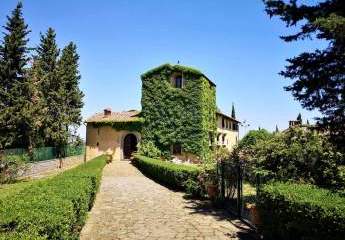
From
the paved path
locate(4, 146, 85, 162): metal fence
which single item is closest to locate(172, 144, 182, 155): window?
locate(4, 146, 85, 162): metal fence

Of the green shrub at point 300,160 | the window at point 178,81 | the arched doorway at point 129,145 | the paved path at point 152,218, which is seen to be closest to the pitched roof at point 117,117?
the arched doorway at point 129,145

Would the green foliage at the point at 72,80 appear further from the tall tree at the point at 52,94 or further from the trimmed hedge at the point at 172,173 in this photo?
the trimmed hedge at the point at 172,173

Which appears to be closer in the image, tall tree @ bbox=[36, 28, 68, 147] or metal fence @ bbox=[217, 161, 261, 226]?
metal fence @ bbox=[217, 161, 261, 226]

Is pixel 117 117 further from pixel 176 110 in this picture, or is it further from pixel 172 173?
pixel 172 173

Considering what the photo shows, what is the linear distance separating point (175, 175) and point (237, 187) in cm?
648

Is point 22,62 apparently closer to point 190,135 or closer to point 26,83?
point 26,83

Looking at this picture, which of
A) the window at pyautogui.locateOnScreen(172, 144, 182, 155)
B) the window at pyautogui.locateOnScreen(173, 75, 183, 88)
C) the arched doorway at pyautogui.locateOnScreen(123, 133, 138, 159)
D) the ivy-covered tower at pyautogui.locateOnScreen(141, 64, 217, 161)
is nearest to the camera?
the ivy-covered tower at pyautogui.locateOnScreen(141, 64, 217, 161)

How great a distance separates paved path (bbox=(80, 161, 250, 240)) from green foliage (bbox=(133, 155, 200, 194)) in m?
0.69

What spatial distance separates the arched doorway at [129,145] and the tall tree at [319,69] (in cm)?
2772

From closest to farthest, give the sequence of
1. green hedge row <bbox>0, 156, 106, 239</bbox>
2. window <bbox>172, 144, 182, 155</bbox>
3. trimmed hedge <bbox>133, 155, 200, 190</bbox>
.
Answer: green hedge row <bbox>0, 156, 106, 239</bbox> → trimmed hedge <bbox>133, 155, 200, 190</bbox> → window <bbox>172, 144, 182, 155</bbox>

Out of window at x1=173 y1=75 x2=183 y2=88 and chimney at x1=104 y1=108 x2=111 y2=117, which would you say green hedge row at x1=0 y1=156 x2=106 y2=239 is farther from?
chimney at x1=104 y1=108 x2=111 y2=117

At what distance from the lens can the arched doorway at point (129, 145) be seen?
1528 inches

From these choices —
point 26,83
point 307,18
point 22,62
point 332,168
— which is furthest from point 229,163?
point 22,62

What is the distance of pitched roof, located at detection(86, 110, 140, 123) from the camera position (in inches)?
1516
